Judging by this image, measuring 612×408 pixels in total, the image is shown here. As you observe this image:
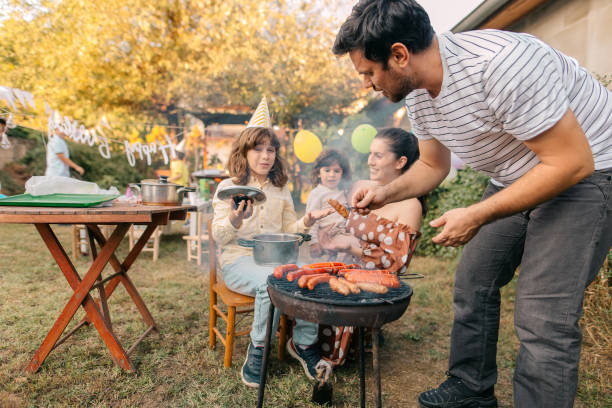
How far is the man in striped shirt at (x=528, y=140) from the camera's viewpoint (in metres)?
1.39

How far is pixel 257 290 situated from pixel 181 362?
0.99m

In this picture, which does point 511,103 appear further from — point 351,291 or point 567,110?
point 351,291

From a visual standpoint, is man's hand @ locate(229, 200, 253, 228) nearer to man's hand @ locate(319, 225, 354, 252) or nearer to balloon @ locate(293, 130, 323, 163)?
man's hand @ locate(319, 225, 354, 252)

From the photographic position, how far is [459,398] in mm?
2299

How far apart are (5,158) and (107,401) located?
1204 cm

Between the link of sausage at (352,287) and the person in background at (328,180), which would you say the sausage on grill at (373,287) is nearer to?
the link of sausage at (352,287)

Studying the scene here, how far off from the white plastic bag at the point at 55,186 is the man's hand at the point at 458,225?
2.80 m

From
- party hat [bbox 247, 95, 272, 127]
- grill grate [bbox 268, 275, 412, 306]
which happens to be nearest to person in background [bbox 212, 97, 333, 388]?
party hat [bbox 247, 95, 272, 127]

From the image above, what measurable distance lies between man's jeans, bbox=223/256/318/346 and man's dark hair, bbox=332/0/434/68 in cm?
170

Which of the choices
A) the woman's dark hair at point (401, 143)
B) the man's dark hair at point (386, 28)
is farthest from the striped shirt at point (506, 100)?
the woman's dark hair at point (401, 143)

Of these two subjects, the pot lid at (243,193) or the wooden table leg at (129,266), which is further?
the wooden table leg at (129,266)

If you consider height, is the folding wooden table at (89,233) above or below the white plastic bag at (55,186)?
below

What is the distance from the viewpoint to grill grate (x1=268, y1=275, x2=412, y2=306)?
1.66 metres

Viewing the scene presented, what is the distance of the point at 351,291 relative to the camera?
6.01ft
